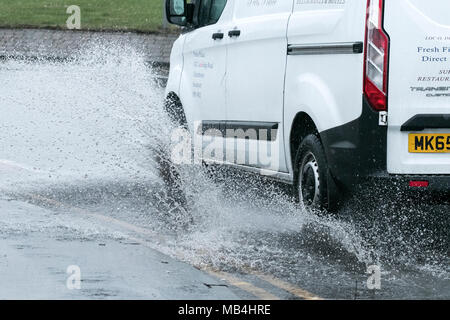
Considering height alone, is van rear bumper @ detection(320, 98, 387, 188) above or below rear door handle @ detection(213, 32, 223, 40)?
below

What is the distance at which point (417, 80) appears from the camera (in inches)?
314

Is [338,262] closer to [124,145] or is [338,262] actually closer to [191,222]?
[191,222]

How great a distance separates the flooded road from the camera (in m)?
7.41

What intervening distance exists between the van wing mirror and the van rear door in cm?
375

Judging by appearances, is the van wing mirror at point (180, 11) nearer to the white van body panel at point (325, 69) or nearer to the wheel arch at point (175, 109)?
the wheel arch at point (175, 109)

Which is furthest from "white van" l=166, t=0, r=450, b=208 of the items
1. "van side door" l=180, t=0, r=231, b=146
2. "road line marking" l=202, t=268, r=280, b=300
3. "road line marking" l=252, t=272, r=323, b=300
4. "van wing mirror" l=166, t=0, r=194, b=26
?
"van wing mirror" l=166, t=0, r=194, b=26

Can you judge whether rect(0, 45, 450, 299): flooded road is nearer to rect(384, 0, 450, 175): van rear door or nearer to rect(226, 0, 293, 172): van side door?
rect(384, 0, 450, 175): van rear door

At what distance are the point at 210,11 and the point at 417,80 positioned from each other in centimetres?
354

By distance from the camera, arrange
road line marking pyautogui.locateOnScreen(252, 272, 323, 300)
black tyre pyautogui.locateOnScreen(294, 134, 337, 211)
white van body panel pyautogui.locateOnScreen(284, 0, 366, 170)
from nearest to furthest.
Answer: road line marking pyautogui.locateOnScreen(252, 272, 323, 300) < white van body panel pyautogui.locateOnScreen(284, 0, 366, 170) < black tyre pyautogui.locateOnScreen(294, 134, 337, 211)

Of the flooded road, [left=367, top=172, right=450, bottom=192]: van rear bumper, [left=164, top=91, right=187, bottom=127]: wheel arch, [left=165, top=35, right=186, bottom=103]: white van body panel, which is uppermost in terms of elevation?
[left=165, top=35, right=186, bottom=103]: white van body panel

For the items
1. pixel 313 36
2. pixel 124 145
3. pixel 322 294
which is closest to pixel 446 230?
pixel 313 36

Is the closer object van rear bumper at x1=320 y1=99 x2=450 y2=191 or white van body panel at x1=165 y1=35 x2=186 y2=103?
van rear bumper at x1=320 y1=99 x2=450 y2=191

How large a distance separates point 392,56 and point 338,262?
1.33 meters
